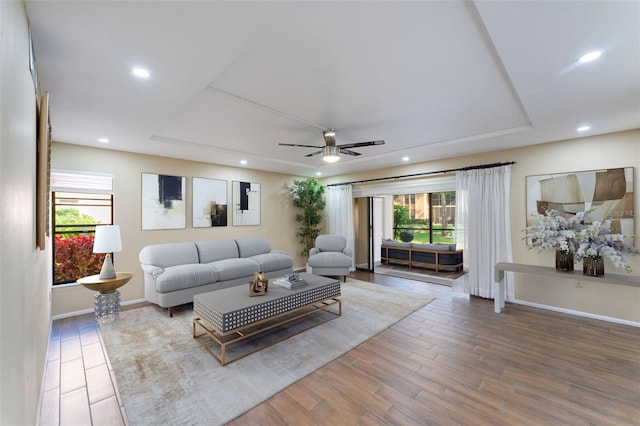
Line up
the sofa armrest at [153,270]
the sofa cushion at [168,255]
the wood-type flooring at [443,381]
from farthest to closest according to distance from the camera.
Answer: the sofa cushion at [168,255]
the sofa armrest at [153,270]
the wood-type flooring at [443,381]

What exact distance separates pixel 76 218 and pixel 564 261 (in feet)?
22.8

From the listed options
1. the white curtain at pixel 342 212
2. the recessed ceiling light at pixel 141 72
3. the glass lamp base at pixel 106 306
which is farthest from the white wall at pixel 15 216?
the white curtain at pixel 342 212

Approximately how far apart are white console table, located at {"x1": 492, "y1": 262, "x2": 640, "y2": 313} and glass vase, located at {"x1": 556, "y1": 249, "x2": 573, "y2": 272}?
0.07 metres

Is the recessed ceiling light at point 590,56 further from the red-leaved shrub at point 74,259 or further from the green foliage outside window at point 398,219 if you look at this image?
the green foliage outside window at point 398,219

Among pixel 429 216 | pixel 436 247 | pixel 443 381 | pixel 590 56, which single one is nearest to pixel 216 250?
pixel 443 381

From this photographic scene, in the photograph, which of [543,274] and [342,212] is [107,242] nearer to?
[342,212]

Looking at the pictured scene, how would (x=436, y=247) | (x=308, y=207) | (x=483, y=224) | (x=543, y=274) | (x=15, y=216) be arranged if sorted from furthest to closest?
1. (x=308, y=207)
2. (x=436, y=247)
3. (x=483, y=224)
4. (x=543, y=274)
5. (x=15, y=216)

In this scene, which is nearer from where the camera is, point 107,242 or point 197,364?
point 197,364

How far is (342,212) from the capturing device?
6.90m

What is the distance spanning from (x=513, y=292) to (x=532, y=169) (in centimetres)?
197

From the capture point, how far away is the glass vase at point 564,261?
360cm

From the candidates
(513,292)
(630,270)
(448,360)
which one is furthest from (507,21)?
(513,292)

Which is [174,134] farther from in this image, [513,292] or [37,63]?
[513,292]

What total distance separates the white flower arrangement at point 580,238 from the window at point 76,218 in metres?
6.48
